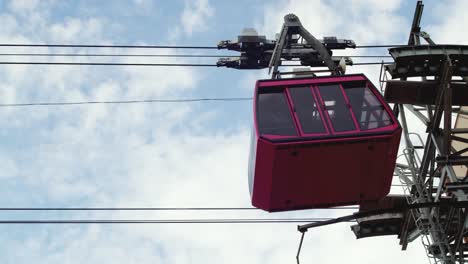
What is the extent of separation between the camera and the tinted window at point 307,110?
45.4ft

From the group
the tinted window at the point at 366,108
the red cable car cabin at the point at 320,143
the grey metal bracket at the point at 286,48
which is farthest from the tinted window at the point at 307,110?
the grey metal bracket at the point at 286,48

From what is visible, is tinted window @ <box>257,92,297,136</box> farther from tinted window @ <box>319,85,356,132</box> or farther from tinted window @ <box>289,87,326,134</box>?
tinted window @ <box>319,85,356,132</box>

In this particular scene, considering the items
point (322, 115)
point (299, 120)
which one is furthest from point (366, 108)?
point (299, 120)

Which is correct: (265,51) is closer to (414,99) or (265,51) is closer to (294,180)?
(414,99)

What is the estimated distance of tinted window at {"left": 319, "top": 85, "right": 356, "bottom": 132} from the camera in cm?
1383

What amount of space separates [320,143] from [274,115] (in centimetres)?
140

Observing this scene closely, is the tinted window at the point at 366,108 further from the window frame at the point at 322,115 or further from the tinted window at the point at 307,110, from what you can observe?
the tinted window at the point at 307,110

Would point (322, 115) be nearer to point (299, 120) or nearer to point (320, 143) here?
point (299, 120)

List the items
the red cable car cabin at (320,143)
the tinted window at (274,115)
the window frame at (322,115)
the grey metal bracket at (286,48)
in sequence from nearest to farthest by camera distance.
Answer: the red cable car cabin at (320,143) < the window frame at (322,115) < the tinted window at (274,115) < the grey metal bracket at (286,48)

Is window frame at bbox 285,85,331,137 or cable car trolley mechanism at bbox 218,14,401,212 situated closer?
cable car trolley mechanism at bbox 218,14,401,212

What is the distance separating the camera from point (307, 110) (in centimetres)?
1435

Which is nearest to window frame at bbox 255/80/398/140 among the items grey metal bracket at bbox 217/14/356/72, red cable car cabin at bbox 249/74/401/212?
red cable car cabin at bbox 249/74/401/212

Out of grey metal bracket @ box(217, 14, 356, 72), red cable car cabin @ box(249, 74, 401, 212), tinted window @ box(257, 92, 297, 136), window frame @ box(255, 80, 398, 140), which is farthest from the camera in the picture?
grey metal bracket @ box(217, 14, 356, 72)

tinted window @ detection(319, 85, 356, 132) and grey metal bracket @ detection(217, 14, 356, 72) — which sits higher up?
grey metal bracket @ detection(217, 14, 356, 72)
